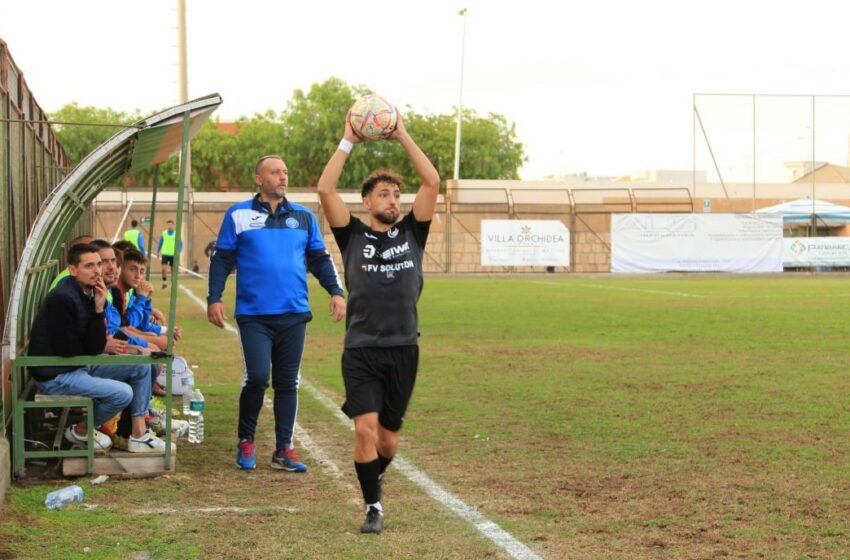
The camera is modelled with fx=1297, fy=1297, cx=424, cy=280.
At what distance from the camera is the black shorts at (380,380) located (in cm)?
656

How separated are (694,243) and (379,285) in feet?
126

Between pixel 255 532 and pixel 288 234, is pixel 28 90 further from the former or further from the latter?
pixel 255 532

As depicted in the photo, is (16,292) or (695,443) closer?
(16,292)

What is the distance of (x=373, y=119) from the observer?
22.1 ft

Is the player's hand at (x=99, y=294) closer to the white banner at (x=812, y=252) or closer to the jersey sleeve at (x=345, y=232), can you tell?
the jersey sleeve at (x=345, y=232)

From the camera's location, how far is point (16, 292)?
7.63 metres

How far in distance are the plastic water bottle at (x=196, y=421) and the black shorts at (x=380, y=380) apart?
2.90 meters

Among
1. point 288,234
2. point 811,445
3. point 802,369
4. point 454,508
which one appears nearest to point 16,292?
point 288,234

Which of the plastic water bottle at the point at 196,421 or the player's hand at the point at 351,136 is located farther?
the plastic water bottle at the point at 196,421

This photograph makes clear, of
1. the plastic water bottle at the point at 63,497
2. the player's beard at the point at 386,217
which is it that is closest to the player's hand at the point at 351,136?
the player's beard at the point at 386,217

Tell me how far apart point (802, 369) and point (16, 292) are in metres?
9.10

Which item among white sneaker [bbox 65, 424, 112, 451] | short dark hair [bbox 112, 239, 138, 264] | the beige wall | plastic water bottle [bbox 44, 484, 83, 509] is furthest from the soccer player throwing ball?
the beige wall

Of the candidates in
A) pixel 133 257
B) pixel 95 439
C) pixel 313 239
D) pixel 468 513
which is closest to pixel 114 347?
pixel 95 439

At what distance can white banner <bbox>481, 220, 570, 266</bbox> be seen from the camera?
43531 millimetres
